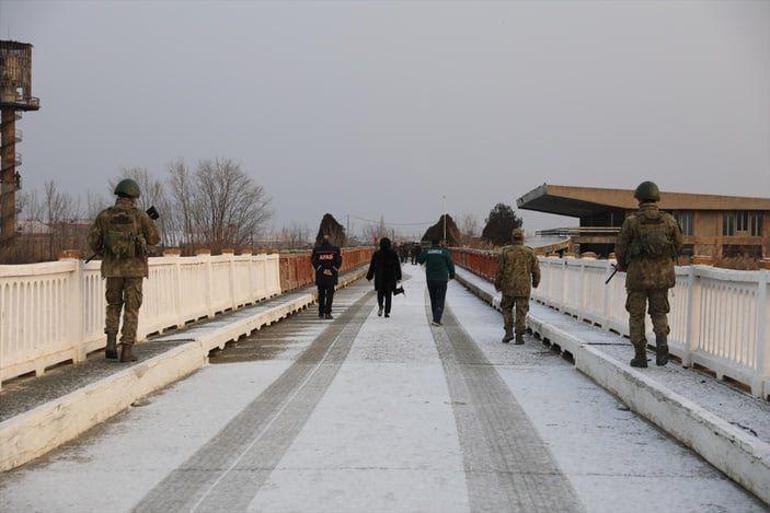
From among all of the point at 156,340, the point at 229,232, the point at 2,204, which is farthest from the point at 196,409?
the point at 2,204

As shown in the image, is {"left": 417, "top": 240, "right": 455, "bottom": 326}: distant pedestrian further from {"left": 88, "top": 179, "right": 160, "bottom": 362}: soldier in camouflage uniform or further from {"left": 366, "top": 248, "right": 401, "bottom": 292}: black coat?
{"left": 88, "top": 179, "right": 160, "bottom": 362}: soldier in camouflage uniform

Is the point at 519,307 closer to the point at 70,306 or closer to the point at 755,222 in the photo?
the point at 70,306

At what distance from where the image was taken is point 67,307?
27.6ft

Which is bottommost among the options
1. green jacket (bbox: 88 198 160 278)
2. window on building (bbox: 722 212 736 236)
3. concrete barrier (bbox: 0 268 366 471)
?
concrete barrier (bbox: 0 268 366 471)

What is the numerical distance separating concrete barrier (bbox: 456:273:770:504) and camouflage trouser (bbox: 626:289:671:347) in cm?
37

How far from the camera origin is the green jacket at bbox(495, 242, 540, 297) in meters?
12.5

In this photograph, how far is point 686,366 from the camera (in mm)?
8586

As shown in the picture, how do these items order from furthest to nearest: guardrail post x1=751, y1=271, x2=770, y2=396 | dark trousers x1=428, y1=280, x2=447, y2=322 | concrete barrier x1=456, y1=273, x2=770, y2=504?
1. dark trousers x1=428, y1=280, x2=447, y2=322
2. guardrail post x1=751, y1=271, x2=770, y2=396
3. concrete barrier x1=456, y1=273, x2=770, y2=504

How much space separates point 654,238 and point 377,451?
4.09m

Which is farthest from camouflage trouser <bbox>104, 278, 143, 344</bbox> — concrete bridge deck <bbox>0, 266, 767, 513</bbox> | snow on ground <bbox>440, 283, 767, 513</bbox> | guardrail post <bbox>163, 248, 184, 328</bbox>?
snow on ground <bbox>440, 283, 767, 513</bbox>

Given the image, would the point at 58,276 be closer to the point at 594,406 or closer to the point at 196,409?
the point at 196,409

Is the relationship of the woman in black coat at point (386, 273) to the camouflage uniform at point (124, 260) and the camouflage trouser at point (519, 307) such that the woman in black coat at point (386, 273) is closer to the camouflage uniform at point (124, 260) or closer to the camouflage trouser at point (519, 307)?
the camouflage trouser at point (519, 307)

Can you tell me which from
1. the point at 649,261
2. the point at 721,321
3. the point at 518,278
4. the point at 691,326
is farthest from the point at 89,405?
the point at 518,278

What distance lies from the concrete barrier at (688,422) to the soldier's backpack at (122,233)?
5381 mm
